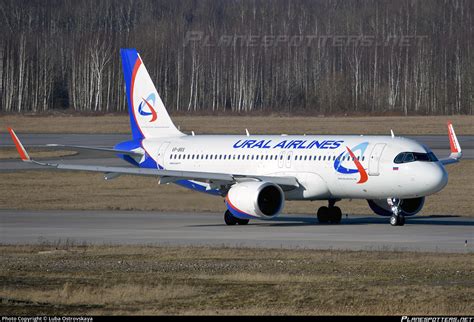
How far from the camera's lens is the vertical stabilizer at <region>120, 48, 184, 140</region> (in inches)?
1983

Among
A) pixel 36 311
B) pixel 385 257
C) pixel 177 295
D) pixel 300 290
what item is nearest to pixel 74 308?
pixel 36 311

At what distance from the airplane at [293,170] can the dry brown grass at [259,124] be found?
54.9 m

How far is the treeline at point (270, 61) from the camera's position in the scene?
466 feet

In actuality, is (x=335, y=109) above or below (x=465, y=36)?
below

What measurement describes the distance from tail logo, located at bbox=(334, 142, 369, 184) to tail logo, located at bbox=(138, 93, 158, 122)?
10.7 metres

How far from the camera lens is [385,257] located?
1225 inches

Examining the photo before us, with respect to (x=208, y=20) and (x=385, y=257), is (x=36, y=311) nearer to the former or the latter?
(x=385, y=257)

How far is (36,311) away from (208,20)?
16151 cm

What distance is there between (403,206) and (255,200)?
6.95 m

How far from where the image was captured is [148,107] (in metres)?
50.6

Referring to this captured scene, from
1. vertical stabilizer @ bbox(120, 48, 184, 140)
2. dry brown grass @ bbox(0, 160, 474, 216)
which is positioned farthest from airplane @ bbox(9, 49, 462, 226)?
dry brown grass @ bbox(0, 160, 474, 216)

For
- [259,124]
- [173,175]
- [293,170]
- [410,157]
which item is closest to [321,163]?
[293,170]

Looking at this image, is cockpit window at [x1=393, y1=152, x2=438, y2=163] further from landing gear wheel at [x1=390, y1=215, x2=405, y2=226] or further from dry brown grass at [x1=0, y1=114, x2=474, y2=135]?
dry brown grass at [x1=0, y1=114, x2=474, y2=135]

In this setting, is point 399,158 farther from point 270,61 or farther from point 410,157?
point 270,61
